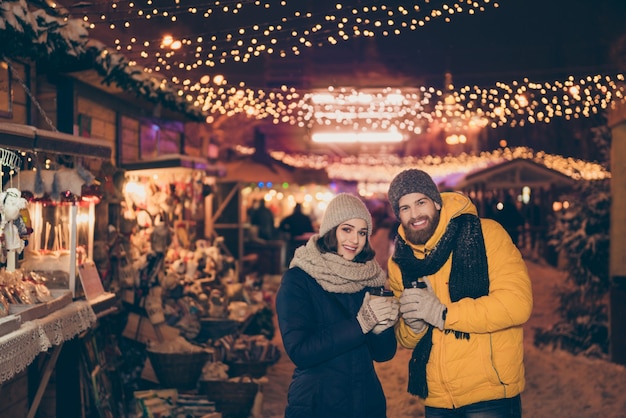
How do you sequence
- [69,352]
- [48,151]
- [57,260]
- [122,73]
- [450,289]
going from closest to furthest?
[450,289], [48,151], [57,260], [69,352], [122,73]

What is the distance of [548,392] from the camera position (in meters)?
8.12

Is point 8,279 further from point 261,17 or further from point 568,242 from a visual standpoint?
point 568,242

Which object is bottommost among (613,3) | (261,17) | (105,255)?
(105,255)

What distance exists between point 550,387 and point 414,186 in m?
5.33

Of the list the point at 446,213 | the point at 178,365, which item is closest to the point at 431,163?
the point at 178,365

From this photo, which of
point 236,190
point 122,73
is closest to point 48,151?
point 122,73

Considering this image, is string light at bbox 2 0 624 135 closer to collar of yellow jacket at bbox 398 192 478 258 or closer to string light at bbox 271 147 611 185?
collar of yellow jacket at bbox 398 192 478 258

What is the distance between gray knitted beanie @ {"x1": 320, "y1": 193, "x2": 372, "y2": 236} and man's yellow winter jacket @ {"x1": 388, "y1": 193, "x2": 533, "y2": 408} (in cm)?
36

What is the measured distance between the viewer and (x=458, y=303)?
12.2 feet

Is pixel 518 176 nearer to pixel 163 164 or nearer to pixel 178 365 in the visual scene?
pixel 163 164

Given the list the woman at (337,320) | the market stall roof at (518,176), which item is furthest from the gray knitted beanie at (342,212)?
the market stall roof at (518,176)

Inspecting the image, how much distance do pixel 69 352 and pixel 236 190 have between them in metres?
10.9

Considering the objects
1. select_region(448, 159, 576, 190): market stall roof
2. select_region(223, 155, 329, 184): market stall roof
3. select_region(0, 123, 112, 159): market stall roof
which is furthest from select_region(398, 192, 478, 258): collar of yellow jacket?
select_region(448, 159, 576, 190): market stall roof

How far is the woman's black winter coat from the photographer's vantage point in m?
3.70
